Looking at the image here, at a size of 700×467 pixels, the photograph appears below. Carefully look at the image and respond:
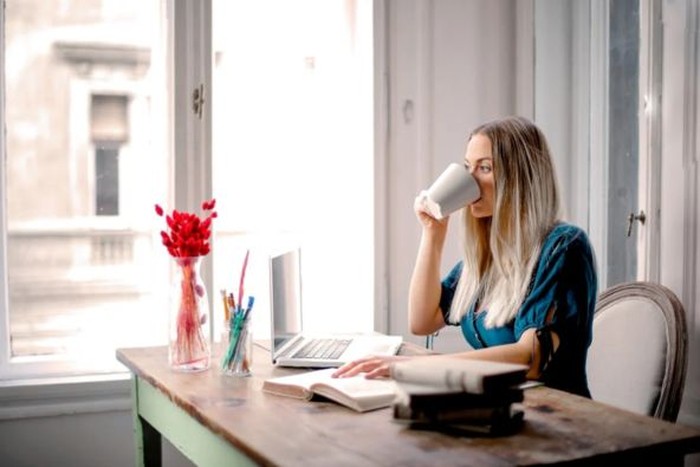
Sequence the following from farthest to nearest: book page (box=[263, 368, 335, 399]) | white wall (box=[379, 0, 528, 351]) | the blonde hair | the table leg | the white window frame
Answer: white wall (box=[379, 0, 528, 351]), the white window frame, the table leg, the blonde hair, book page (box=[263, 368, 335, 399])

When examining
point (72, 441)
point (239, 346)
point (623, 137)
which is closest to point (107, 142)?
point (72, 441)

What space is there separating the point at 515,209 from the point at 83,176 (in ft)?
4.76

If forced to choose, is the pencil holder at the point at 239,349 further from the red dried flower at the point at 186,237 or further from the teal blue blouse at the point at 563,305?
the teal blue blouse at the point at 563,305

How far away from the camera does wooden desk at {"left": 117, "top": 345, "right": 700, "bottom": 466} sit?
133 centimetres

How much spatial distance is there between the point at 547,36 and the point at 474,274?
1445 millimetres

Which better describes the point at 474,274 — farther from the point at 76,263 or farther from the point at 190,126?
the point at 76,263

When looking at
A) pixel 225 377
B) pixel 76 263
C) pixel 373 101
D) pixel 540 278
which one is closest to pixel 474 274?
pixel 540 278

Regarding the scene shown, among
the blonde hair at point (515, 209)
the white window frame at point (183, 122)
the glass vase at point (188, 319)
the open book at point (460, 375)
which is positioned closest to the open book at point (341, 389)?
the open book at point (460, 375)

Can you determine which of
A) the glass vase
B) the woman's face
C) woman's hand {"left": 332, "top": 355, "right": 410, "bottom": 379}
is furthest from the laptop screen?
the woman's face

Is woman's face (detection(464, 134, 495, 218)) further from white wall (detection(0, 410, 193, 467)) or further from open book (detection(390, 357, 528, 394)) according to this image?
white wall (detection(0, 410, 193, 467))

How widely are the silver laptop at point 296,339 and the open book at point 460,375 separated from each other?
585 mm

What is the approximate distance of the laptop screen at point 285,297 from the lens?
2.07 meters

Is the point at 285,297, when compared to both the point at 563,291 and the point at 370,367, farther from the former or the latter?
the point at 563,291

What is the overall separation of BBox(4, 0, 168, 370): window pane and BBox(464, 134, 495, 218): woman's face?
3.84 feet
